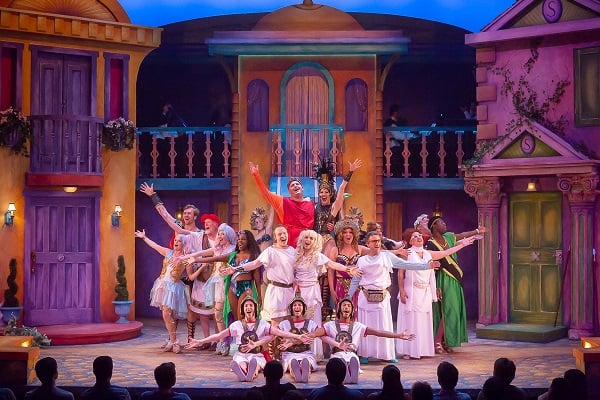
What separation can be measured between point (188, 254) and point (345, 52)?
18.0 feet

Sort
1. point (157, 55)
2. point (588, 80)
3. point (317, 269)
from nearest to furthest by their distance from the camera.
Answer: point (317, 269) < point (588, 80) < point (157, 55)

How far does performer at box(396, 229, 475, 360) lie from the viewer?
1254cm

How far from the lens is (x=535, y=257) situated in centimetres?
1552

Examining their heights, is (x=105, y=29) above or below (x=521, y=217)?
above

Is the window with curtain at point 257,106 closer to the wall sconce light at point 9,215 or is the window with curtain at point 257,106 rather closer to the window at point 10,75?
the window at point 10,75

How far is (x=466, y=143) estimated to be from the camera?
1773 cm

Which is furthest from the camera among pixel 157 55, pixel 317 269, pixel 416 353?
pixel 157 55

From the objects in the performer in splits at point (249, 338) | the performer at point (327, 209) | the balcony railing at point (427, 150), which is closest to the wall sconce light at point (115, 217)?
the balcony railing at point (427, 150)

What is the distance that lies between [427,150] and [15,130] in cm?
706

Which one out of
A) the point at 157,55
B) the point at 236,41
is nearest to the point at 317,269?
the point at 236,41

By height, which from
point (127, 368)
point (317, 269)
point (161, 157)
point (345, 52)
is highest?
point (345, 52)

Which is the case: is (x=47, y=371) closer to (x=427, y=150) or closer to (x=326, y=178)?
(x=326, y=178)

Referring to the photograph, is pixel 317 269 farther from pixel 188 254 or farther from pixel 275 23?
pixel 275 23

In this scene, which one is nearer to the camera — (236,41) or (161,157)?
(236,41)
